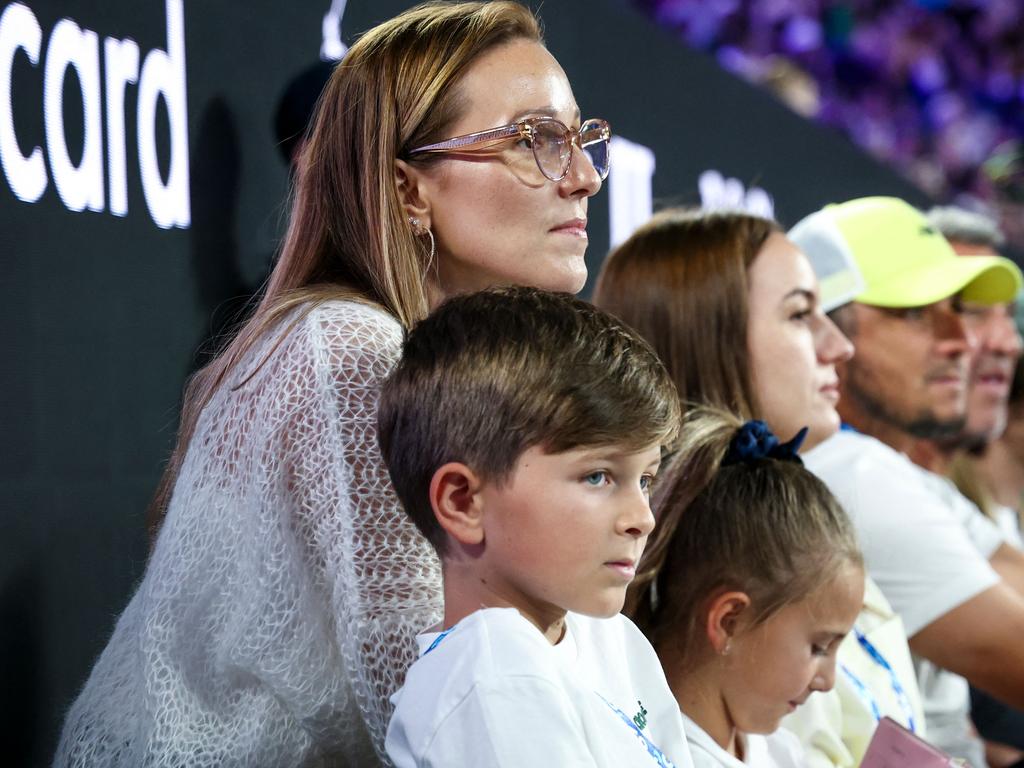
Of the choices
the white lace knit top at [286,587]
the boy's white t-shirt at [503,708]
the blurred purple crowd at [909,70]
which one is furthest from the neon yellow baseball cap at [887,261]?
the blurred purple crowd at [909,70]

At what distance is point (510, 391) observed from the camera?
1020 millimetres

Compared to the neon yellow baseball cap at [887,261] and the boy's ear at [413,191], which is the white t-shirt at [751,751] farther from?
the neon yellow baseball cap at [887,261]

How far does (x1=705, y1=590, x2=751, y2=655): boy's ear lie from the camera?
1449 millimetres

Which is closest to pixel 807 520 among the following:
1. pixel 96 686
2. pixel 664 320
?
pixel 664 320

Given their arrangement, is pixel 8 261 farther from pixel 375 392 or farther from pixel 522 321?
pixel 522 321

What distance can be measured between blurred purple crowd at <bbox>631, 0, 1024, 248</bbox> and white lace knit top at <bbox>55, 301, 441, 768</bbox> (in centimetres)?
448

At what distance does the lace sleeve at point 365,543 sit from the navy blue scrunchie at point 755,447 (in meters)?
0.49

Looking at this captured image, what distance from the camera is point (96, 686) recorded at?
1.29m

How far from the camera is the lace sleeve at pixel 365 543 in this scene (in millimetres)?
1135

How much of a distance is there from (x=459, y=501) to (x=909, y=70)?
6755 millimetres

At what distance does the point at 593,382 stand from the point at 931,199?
4.36 metres

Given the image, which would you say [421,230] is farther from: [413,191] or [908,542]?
[908,542]

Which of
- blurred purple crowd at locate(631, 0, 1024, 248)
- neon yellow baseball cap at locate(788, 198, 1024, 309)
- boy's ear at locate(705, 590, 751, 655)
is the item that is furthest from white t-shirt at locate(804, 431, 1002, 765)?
blurred purple crowd at locate(631, 0, 1024, 248)

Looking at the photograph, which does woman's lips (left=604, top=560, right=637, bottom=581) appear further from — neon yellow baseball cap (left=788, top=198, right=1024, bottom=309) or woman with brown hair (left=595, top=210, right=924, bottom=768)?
neon yellow baseball cap (left=788, top=198, right=1024, bottom=309)
